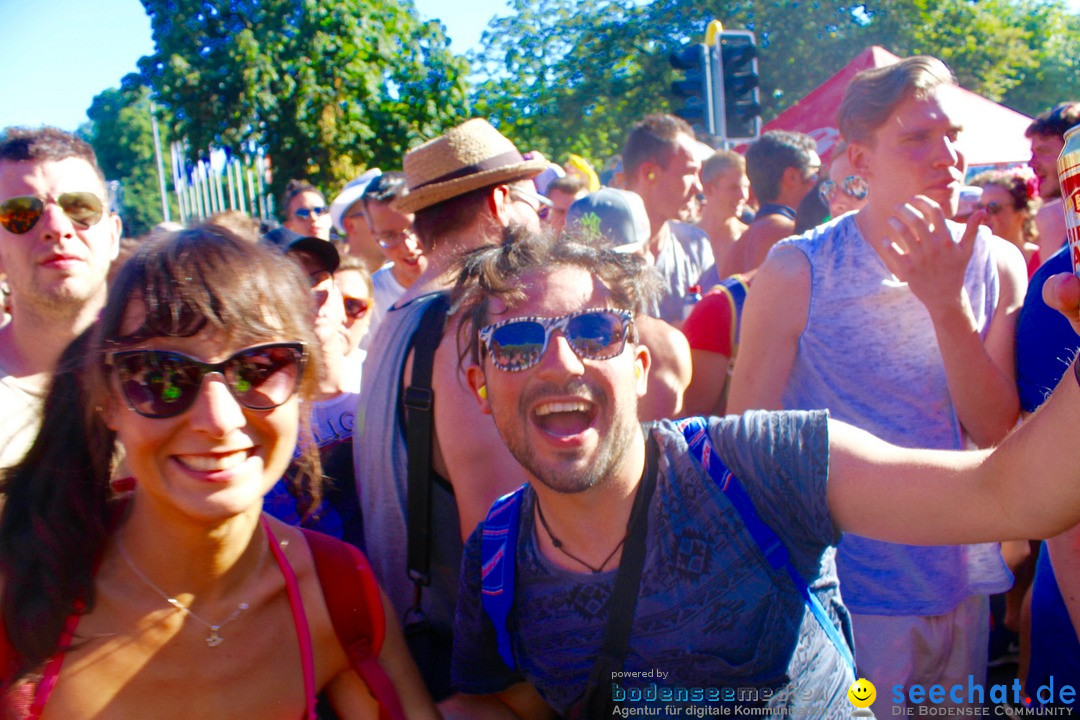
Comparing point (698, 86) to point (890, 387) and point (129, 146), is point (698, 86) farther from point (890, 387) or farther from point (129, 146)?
point (129, 146)

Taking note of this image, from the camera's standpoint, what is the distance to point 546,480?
6.43ft

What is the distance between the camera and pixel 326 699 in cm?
197

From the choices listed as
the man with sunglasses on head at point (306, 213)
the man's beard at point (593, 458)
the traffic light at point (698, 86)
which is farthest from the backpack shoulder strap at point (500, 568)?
the traffic light at point (698, 86)

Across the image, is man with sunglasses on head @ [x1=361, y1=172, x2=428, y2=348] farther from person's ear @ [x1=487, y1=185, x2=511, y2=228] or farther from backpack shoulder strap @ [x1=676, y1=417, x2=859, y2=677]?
A: backpack shoulder strap @ [x1=676, y1=417, x2=859, y2=677]

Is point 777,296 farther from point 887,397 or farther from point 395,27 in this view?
point 395,27

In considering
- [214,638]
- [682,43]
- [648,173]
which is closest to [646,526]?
[214,638]

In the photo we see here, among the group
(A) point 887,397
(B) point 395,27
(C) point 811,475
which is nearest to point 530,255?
(C) point 811,475

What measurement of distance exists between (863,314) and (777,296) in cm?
27

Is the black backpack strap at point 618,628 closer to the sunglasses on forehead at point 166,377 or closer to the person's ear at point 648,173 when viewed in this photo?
the sunglasses on forehead at point 166,377

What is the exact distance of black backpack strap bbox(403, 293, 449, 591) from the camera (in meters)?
2.34

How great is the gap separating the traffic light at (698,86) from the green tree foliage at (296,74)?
309 inches

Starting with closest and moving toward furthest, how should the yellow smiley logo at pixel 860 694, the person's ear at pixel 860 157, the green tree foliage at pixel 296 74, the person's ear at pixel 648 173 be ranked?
the yellow smiley logo at pixel 860 694 < the person's ear at pixel 860 157 < the person's ear at pixel 648 173 < the green tree foliage at pixel 296 74

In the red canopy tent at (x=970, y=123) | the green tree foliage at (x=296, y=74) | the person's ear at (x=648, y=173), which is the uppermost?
the green tree foliage at (x=296, y=74)

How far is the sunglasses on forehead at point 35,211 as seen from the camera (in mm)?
3037
